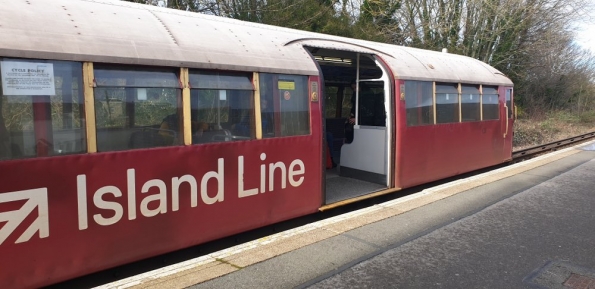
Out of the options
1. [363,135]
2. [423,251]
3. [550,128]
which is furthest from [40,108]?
[550,128]

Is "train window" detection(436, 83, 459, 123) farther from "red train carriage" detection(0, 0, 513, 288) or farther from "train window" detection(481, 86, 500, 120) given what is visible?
"red train carriage" detection(0, 0, 513, 288)

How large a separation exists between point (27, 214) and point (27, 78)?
1049 mm

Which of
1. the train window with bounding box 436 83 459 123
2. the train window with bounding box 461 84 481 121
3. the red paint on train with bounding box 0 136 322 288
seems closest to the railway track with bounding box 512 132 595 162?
the train window with bounding box 461 84 481 121

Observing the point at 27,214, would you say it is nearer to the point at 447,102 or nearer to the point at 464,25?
the point at 447,102

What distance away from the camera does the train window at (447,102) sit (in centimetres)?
814

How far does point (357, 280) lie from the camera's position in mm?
3951

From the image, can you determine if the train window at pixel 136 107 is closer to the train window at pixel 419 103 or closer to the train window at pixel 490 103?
the train window at pixel 419 103

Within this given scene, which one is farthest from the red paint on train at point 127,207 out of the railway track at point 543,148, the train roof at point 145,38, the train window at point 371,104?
the railway track at point 543,148

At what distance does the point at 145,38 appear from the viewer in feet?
13.5

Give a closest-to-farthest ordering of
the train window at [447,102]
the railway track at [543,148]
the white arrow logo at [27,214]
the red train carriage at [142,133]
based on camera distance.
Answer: the white arrow logo at [27,214], the red train carriage at [142,133], the train window at [447,102], the railway track at [543,148]

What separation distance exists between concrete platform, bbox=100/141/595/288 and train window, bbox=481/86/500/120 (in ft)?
10.5

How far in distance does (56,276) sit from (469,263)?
3.90 m

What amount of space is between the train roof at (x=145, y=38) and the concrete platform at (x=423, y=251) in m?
1.98

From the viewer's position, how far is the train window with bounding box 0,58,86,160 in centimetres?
Result: 321
